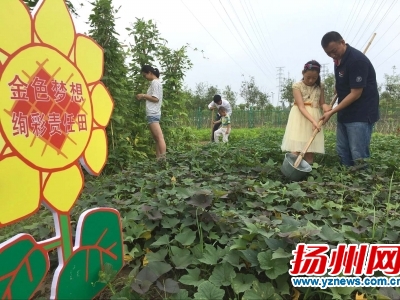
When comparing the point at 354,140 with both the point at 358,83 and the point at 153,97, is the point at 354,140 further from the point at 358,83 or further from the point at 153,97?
the point at 153,97

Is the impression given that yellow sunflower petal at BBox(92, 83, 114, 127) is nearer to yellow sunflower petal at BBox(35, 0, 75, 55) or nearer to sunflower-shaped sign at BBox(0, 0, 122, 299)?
sunflower-shaped sign at BBox(0, 0, 122, 299)

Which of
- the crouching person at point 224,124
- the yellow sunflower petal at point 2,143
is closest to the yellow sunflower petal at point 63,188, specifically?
the yellow sunflower petal at point 2,143

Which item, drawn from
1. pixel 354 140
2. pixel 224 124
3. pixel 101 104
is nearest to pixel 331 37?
pixel 354 140

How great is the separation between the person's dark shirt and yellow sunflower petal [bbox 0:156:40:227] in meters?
3.11

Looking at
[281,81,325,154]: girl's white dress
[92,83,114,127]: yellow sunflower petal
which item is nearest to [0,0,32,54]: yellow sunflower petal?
[92,83,114,127]: yellow sunflower petal

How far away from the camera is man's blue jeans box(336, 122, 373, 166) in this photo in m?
3.49

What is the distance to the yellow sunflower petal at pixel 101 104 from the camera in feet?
5.08

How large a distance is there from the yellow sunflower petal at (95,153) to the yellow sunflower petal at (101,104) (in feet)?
0.18

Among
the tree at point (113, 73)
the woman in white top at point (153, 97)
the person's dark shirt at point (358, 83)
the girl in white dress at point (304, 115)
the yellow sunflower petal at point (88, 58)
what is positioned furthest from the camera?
the woman in white top at point (153, 97)

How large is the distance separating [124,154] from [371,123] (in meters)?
3.06

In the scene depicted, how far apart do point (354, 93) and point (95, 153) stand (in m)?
2.78

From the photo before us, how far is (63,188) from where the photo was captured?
138 centimetres

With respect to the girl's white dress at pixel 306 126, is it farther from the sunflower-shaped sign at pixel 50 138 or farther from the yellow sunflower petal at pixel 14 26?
the yellow sunflower petal at pixel 14 26

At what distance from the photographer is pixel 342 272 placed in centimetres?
138
